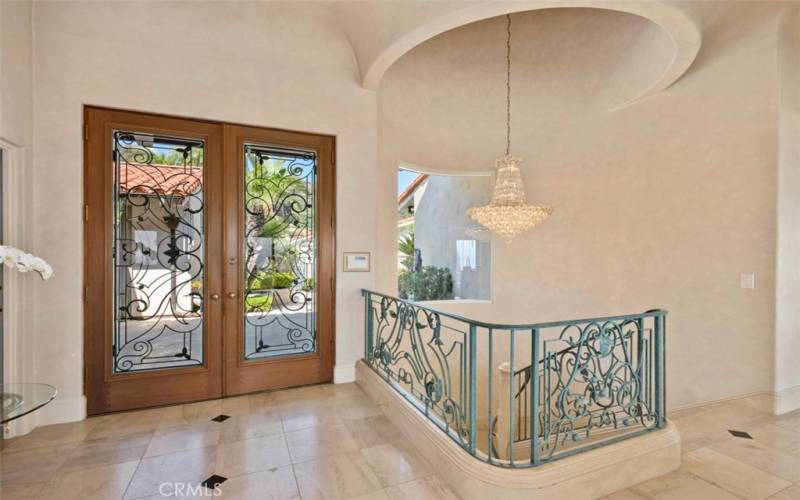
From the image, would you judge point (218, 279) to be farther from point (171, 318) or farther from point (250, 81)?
point (250, 81)

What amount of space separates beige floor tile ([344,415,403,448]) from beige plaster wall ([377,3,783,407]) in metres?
1.75

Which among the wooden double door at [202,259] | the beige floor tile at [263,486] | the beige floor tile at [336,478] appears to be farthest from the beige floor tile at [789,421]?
the wooden double door at [202,259]

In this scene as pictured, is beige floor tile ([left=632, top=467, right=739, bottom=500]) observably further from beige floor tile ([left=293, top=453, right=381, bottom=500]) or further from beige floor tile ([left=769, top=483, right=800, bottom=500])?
beige floor tile ([left=293, top=453, right=381, bottom=500])

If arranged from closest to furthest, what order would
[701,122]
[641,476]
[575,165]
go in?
[641,476]
[701,122]
[575,165]

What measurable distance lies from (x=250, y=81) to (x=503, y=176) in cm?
265

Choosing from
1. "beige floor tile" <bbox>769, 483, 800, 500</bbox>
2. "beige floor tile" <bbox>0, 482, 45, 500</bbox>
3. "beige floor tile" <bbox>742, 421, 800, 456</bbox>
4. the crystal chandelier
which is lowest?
"beige floor tile" <bbox>742, 421, 800, 456</bbox>

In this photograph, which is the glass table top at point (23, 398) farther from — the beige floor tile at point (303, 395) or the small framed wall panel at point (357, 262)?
the small framed wall panel at point (357, 262)

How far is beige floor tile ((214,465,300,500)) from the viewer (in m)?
2.09

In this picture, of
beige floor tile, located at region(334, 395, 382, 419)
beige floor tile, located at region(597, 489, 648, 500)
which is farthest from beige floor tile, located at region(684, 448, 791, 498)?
beige floor tile, located at region(334, 395, 382, 419)

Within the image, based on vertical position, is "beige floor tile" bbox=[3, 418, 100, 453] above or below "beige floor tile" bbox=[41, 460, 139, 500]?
below

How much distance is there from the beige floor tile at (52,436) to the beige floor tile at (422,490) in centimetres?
228

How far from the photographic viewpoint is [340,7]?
356cm

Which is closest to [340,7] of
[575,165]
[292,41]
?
[292,41]

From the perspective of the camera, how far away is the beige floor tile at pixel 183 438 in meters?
2.58
